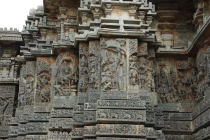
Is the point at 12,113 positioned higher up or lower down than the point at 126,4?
lower down

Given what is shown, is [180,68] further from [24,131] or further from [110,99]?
[24,131]

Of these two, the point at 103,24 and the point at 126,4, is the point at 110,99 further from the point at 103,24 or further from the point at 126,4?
the point at 126,4

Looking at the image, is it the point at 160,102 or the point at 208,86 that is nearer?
the point at 208,86

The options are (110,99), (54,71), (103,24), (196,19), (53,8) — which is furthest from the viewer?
(53,8)

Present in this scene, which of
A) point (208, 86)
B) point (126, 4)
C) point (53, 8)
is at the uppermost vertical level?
point (53, 8)

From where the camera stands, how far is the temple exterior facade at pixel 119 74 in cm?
798

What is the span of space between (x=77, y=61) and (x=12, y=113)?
5.38 metres

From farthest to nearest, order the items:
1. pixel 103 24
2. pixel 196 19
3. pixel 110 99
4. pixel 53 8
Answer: pixel 53 8
pixel 196 19
pixel 103 24
pixel 110 99

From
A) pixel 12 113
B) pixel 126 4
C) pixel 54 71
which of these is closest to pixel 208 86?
pixel 126 4

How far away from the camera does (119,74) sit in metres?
8.11

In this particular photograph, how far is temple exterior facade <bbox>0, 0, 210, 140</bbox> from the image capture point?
26.2 ft

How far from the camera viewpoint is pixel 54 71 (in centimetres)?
1054

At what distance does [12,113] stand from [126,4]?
763 cm

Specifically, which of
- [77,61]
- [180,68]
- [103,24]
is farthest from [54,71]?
[180,68]
